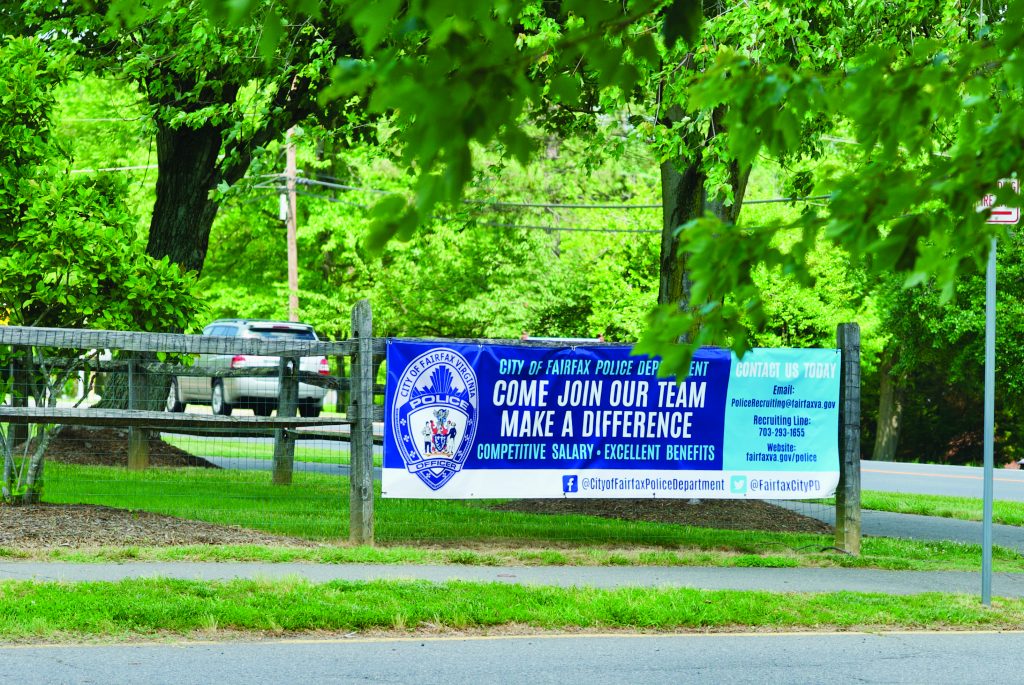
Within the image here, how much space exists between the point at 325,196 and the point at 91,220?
86.1ft

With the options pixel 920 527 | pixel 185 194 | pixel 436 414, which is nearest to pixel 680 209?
pixel 920 527

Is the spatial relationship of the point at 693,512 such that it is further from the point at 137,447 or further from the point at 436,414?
the point at 137,447

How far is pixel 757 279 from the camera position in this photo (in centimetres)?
3294

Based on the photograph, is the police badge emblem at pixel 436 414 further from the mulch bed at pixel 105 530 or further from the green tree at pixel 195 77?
the green tree at pixel 195 77

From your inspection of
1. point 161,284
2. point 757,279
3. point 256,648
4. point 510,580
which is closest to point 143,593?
point 256,648

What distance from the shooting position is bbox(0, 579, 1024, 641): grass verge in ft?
23.1

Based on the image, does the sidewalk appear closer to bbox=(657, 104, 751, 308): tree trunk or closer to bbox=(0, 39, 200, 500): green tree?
bbox=(0, 39, 200, 500): green tree

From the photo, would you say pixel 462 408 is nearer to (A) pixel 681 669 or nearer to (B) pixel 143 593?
(B) pixel 143 593

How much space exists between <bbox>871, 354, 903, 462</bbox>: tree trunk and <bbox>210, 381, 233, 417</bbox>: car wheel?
2207 centimetres

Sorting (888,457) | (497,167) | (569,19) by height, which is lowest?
(888,457)

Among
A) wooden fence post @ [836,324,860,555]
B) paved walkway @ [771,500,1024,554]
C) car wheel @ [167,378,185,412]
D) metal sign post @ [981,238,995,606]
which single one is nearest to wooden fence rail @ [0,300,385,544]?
wooden fence post @ [836,324,860,555]

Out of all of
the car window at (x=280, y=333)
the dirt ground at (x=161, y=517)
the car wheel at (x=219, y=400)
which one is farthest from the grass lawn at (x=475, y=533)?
the car window at (x=280, y=333)

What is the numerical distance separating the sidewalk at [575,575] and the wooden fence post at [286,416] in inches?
167

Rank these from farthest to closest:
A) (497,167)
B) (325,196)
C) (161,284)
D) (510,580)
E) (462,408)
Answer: (325,196) < (497,167) < (161,284) < (462,408) < (510,580)
